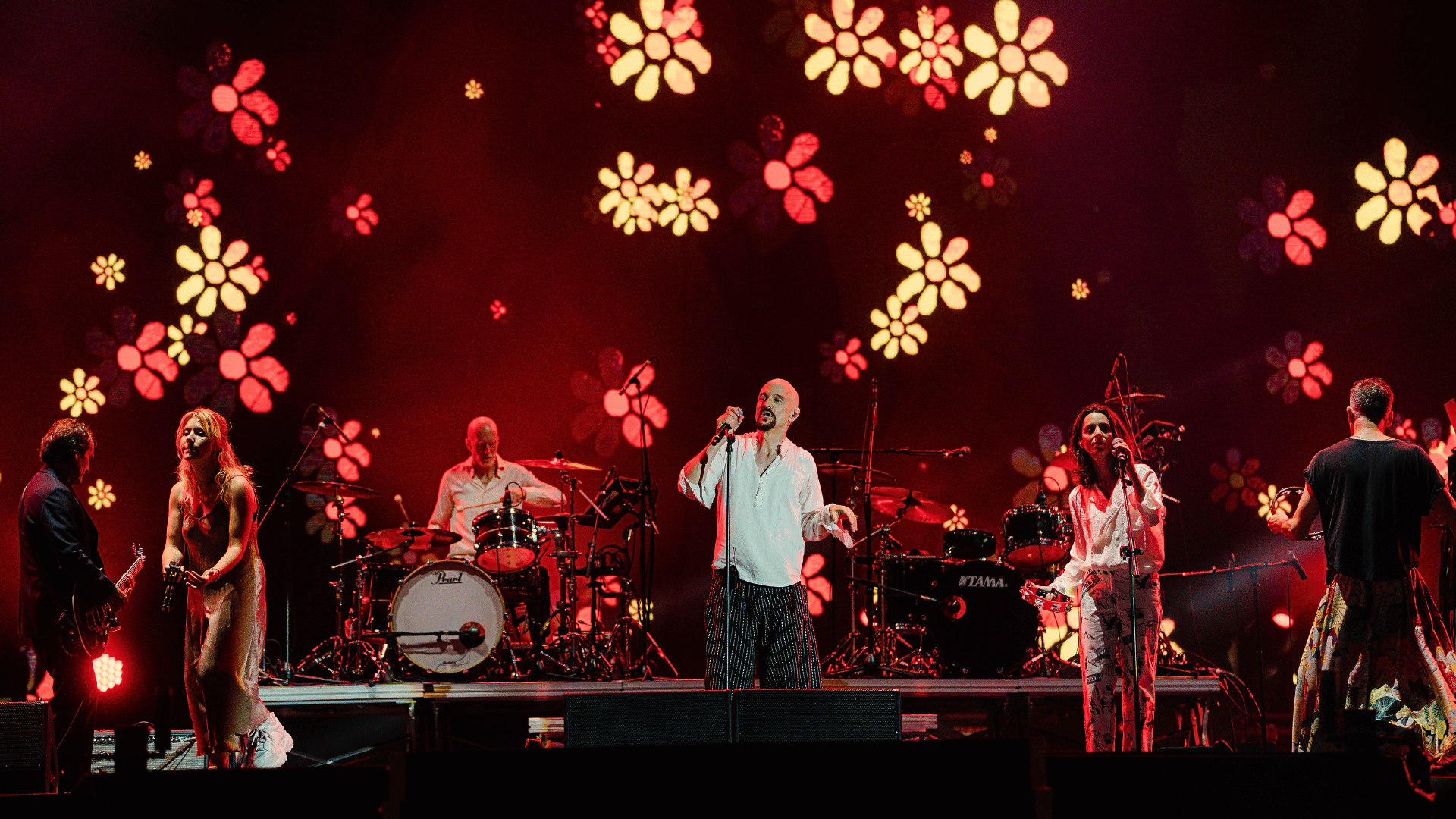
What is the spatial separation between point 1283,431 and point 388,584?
20.9 feet

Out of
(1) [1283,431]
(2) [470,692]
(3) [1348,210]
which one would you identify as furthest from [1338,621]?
(3) [1348,210]

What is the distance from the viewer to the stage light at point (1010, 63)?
8.62 metres

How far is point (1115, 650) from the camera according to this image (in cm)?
459

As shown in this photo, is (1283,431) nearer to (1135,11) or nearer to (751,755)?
(1135,11)

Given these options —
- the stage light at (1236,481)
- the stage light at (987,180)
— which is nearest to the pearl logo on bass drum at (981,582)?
the stage light at (1236,481)

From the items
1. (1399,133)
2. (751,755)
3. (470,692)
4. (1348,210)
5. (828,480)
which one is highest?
(1399,133)

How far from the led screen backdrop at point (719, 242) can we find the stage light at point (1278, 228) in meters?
0.03

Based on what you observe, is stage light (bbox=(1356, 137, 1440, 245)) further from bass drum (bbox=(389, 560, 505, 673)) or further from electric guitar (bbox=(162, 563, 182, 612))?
electric guitar (bbox=(162, 563, 182, 612))

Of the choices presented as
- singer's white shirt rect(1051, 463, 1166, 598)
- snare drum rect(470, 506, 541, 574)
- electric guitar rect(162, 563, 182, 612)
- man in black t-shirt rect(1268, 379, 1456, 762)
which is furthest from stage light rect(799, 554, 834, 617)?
electric guitar rect(162, 563, 182, 612)

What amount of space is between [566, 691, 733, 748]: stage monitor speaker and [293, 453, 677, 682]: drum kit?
3.84 m

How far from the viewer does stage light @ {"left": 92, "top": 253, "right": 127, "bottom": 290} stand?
302 inches

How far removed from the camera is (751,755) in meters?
2.00

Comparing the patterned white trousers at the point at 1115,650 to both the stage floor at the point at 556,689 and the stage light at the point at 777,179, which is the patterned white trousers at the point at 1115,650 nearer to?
the stage floor at the point at 556,689

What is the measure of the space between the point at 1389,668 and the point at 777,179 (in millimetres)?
5406
